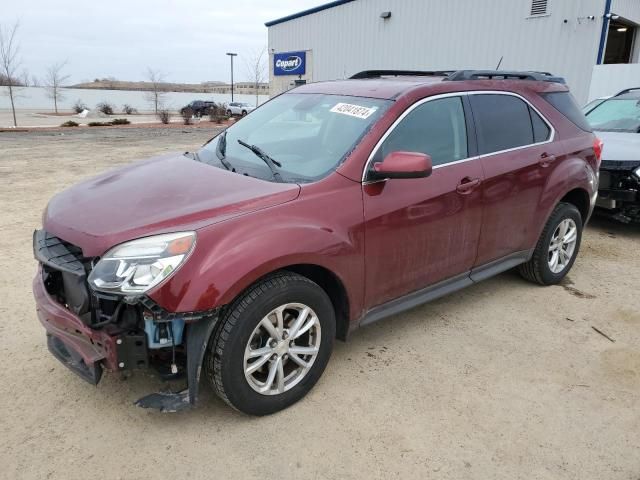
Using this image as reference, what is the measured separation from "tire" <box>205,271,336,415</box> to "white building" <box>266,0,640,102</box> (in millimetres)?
11024

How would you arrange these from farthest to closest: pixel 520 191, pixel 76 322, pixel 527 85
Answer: pixel 527 85 < pixel 520 191 < pixel 76 322

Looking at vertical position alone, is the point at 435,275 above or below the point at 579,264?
above

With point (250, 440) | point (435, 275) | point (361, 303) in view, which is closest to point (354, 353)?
point (361, 303)

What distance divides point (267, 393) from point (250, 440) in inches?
9.7

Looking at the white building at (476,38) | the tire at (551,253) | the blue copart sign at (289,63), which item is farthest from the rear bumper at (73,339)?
the blue copart sign at (289,63)

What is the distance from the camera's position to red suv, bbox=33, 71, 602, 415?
2326mm

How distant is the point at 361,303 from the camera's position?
2971 mm

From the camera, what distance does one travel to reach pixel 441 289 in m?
3.48

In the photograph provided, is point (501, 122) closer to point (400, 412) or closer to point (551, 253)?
point (551, 253)

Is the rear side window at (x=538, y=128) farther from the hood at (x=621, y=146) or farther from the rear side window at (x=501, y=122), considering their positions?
the hood at (x=621, y=146)

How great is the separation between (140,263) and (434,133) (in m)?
2.07

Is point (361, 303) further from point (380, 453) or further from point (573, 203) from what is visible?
point (573, 203)

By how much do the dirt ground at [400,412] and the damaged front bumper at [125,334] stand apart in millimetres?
345

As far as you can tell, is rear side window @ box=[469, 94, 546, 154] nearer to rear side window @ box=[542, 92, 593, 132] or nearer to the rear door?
the rear door
